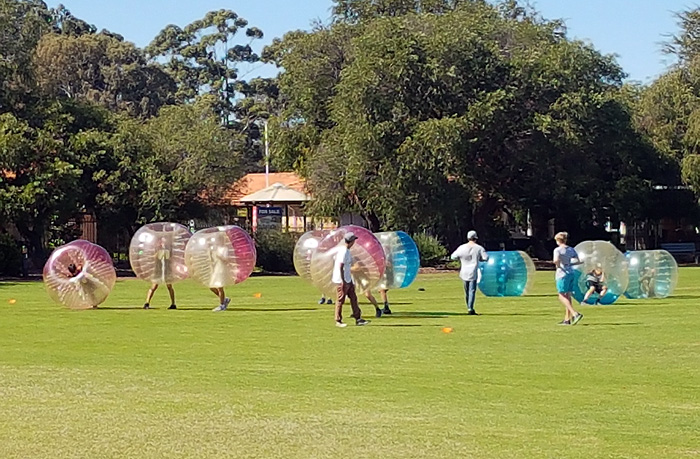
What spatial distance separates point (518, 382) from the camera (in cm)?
1249

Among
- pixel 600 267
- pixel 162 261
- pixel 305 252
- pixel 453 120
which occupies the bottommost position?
pixel 600 267

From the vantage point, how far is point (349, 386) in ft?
40.2

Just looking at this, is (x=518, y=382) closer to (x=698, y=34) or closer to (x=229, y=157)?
(x=229, y=157)

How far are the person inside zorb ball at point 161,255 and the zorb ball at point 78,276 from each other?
829 mm

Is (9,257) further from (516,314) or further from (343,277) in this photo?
(343,277)

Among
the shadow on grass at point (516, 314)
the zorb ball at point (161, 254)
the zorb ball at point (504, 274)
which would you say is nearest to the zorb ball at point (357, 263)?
the shadow on grass at point (516, 314)

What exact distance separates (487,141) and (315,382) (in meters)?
34.7

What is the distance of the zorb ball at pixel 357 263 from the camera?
2178 centimetres

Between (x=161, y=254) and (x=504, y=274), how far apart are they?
8.88 m

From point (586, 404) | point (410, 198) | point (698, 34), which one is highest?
point (698, 34)

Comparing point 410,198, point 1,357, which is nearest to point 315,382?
point 1,357

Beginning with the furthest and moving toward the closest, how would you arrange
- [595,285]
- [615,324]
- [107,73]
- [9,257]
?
[107,73] < [9,257] < [595,285] < [615,324]

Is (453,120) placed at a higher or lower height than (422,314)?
higher

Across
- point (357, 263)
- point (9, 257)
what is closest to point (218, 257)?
point (357, 263)
